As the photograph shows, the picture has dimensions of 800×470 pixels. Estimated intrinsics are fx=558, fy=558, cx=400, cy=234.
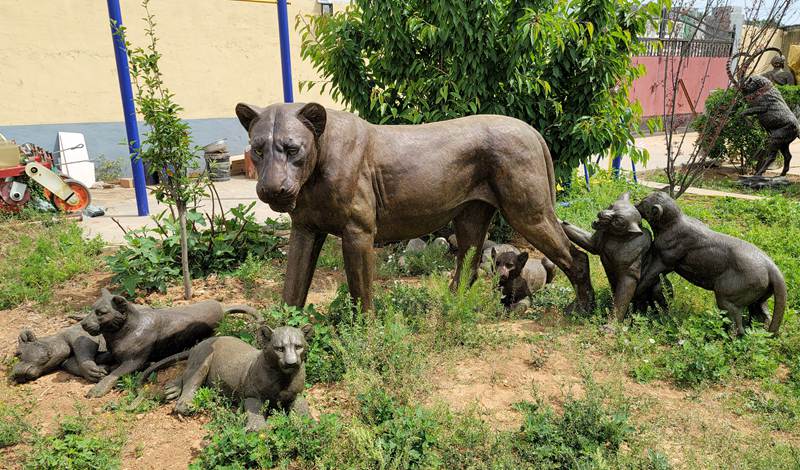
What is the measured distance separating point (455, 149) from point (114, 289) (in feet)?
12.1

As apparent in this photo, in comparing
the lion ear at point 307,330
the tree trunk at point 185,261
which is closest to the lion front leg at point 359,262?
the lion ear at point 307,330

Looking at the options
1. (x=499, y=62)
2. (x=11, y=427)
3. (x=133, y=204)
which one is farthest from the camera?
(x=133, y=204)

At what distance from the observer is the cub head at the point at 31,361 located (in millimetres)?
3840

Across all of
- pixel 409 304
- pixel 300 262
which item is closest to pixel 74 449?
pixel 300 262

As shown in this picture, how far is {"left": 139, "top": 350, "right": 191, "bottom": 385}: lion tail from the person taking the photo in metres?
Result: 3.81

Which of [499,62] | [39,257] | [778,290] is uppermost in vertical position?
[499,62]

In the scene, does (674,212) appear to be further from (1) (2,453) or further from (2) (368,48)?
(1) (2,453)

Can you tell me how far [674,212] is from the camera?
427 cm

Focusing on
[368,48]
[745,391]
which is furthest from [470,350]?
[368,48]

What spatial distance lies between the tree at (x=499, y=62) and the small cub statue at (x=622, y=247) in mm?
2407

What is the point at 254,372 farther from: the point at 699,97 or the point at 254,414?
the point at 699,97

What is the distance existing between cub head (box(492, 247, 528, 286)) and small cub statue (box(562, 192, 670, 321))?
59cm

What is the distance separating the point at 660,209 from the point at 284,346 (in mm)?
2992

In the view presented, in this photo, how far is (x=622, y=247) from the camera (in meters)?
4.31
